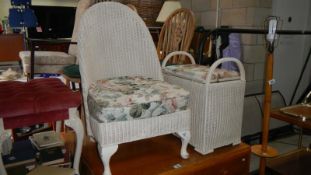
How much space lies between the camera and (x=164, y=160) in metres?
1.36

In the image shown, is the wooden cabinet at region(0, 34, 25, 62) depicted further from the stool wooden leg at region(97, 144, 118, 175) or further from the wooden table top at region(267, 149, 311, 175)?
the wooden table top at region(267, 149, 311, 175)

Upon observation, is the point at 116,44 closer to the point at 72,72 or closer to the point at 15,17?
the point at 72,72

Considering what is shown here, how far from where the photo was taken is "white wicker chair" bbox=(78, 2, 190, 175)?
115 centimetres

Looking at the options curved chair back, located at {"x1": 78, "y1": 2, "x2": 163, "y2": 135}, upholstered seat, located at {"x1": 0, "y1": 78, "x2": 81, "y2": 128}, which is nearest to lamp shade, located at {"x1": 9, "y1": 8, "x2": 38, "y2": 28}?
curved chair back, located at {"x1": 78, "y1": 2, "x2": 163, "y2": 135}

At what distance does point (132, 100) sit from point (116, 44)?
51 centimetres

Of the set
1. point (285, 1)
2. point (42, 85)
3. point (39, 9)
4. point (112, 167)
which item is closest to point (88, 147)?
point (112, 167)

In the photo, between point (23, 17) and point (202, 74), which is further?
point (23, 17)

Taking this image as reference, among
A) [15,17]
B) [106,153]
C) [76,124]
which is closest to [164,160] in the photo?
[106,153]

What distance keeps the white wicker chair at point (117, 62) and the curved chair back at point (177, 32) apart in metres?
0.62

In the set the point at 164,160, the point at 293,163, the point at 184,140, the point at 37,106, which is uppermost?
the point at 37,106

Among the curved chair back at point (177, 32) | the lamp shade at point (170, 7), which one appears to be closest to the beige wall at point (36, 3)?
the lamp shade at point (170, 7)

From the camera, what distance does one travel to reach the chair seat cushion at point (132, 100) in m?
Result: 1.12

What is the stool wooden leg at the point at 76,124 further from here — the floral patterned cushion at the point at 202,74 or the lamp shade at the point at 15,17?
the lamp shade at the point at 15,17

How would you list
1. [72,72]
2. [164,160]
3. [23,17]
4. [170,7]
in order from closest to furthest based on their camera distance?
[164,160], [72,72], [170,7], [23,17]
